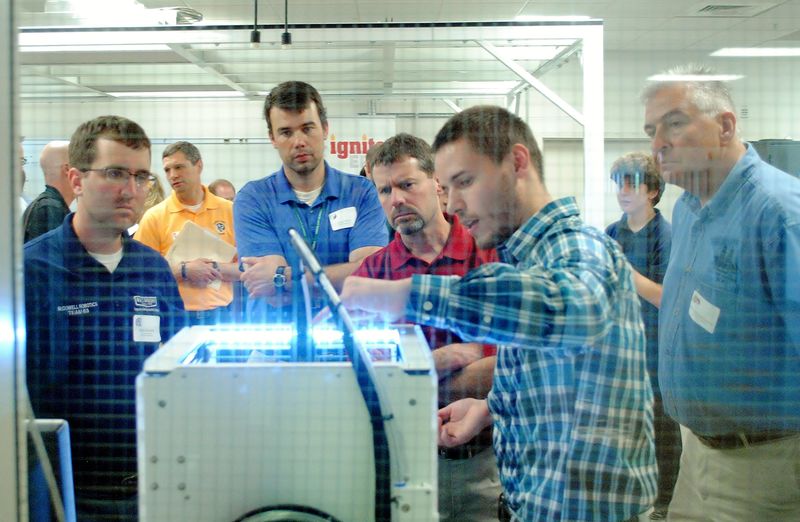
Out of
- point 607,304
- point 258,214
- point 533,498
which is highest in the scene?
point 258,214

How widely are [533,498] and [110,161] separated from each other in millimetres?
885

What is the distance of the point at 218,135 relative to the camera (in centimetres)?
144

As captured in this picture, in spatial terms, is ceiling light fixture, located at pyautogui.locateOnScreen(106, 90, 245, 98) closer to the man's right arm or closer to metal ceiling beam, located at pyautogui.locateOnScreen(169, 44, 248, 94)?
metal ceiling beam, located at pyautogui.locateOnScreen(169, 44, 248, 94)

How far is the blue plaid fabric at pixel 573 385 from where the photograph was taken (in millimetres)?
862

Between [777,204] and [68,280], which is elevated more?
[777,204]

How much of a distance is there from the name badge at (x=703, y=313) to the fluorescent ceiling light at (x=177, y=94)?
1.12 m

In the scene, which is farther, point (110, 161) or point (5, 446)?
point (110, 161)

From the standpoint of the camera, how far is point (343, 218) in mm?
1303

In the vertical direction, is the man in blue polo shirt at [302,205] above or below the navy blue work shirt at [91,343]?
above

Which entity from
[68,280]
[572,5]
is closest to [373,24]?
[68,280]

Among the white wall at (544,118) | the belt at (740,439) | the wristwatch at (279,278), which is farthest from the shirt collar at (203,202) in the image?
the belt at (740,439)

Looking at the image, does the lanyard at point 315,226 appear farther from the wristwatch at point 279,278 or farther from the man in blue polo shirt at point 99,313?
the man in blue polo shirt at point 99,313

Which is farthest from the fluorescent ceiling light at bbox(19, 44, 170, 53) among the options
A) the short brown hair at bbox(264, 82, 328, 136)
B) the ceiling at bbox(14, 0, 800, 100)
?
the short brown hair at bbox(264, 82, 328, 136)

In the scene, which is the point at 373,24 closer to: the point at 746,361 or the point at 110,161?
the point at 110,161
